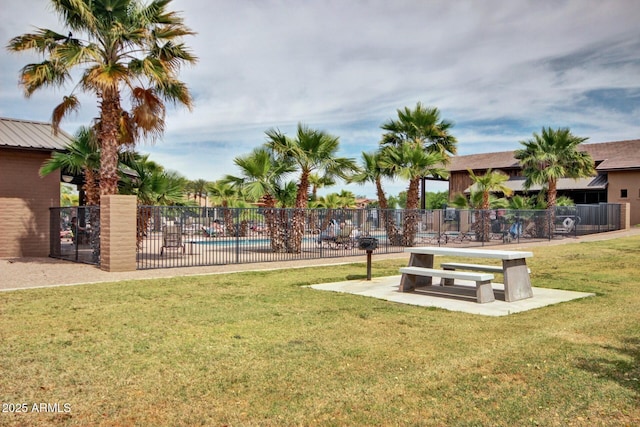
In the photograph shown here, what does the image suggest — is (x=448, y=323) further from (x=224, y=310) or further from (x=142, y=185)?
(x=142, y=185)

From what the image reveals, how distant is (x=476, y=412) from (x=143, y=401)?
2669 mm

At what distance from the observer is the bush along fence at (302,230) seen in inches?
642

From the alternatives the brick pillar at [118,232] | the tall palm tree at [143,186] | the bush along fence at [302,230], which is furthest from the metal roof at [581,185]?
the brick pillar at [118,232]

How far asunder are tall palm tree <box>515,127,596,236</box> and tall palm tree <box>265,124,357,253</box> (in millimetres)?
15112

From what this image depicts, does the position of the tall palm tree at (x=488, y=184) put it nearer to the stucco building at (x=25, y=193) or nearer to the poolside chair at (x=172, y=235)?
the poolside chair at (x=172, y=235)

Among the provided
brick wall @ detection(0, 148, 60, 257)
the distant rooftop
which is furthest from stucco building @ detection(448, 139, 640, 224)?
brick wall @ detection(0, 148, 60, 257)

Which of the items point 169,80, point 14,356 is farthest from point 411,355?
point 169,80

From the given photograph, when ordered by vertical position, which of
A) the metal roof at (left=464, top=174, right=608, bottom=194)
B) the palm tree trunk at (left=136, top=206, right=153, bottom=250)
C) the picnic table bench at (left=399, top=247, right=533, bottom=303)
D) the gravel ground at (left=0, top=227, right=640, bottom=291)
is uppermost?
the metal roof at (left=464, top=174, right=608, bottom=194)

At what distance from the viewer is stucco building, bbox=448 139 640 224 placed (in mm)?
34969

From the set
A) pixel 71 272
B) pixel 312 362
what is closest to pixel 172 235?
pixel 71 272

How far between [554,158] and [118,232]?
82.1 ft

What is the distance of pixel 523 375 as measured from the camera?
4727 mm

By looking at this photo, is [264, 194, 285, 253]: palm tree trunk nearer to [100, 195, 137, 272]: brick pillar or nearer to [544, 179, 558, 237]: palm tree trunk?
[100, 195, 137, 272]: brick pillar

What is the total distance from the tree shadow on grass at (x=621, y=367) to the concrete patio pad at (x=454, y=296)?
2.18 m
